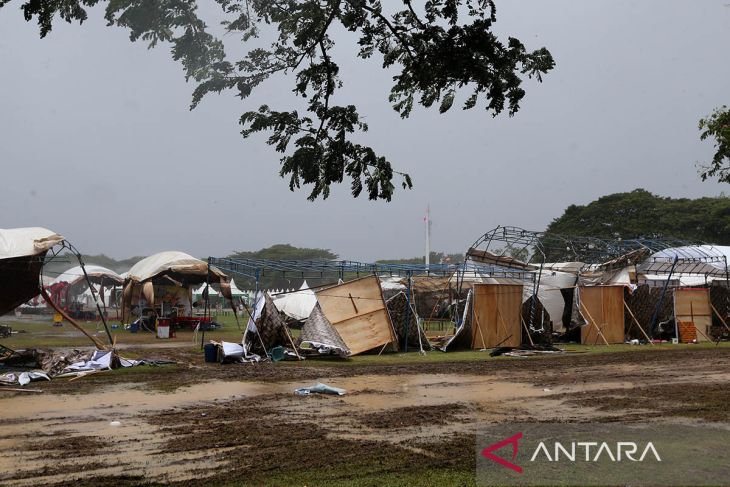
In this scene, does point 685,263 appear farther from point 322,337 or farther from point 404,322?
point 322,337

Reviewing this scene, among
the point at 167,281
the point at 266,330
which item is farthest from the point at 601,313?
the point at 167,281

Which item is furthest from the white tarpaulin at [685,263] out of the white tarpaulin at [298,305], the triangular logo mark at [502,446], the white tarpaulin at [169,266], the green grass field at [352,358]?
the triangular logo mark at [502,446]

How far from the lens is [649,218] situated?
51875 millimetres

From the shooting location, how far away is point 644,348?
2064cm

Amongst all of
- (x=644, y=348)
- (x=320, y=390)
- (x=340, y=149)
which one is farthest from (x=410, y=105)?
(x=644, y=348)

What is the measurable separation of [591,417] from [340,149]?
541 cm

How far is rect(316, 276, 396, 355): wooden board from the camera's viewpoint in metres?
18.3

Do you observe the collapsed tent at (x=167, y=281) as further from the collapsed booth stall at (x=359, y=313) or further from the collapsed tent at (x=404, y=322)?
the collapsed booth stall at (x=359, y=313)

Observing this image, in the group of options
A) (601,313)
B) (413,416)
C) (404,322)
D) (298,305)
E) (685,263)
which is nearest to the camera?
(413,416)

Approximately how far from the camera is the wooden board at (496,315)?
20.1 meters

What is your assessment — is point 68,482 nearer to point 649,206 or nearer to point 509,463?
point 509,463

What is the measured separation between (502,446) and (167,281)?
28.0 meters

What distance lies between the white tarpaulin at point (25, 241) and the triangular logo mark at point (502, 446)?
1130cm

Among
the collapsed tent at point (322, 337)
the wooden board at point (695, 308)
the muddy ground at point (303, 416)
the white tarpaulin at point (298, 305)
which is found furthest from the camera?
the white tarpaulin at point (298, 305)
